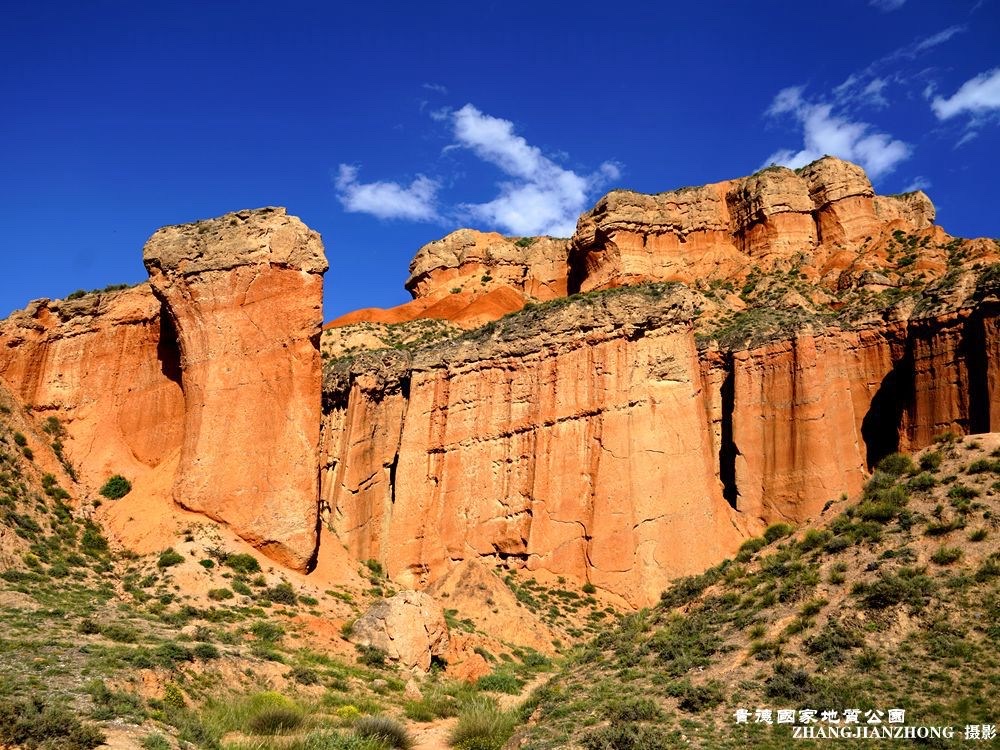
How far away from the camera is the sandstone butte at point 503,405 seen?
31531mm

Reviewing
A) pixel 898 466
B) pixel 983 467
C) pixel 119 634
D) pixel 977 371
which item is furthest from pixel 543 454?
pixel 119 634

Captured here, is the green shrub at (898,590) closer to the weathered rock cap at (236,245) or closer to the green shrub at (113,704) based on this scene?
the green shrub at (113,704)

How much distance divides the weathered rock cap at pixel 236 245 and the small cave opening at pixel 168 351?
7.22 ft

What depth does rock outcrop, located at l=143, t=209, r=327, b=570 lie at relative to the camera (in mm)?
29969

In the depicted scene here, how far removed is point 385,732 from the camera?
17062 millimetres

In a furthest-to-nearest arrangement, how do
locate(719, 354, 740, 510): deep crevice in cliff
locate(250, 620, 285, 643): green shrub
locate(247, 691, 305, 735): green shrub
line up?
locate(719, 354, 740, 510): deep crevice in cliff, locate(250, 620, 285, 643): green shrub, locate(247, 691, 305, 735): green shrub

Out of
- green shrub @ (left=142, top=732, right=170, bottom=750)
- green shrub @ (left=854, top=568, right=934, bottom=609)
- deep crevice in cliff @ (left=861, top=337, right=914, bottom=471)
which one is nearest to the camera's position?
green shrub @ (left=142, top=732, right=170, bottom=750)

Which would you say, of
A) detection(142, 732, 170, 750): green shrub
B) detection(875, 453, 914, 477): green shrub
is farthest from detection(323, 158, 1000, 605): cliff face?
detection(142, 732, 170, 750): green shrub

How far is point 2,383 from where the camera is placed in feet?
105

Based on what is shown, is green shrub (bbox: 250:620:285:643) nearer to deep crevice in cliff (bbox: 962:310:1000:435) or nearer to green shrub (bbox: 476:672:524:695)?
green shrub (bbox: 476:672:524:695)

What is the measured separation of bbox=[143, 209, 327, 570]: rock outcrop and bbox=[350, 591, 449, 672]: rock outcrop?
491 cm

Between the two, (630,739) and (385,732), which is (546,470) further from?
(630,739)

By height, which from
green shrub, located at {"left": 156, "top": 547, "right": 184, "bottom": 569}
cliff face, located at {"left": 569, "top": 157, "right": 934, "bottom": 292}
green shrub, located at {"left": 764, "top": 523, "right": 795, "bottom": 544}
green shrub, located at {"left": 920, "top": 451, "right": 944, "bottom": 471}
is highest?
cliff face, located at {"left": 569, "top": 157, "right": 934, "bottom": 292}

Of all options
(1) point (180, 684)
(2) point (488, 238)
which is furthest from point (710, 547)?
(2) point (488, 238)
